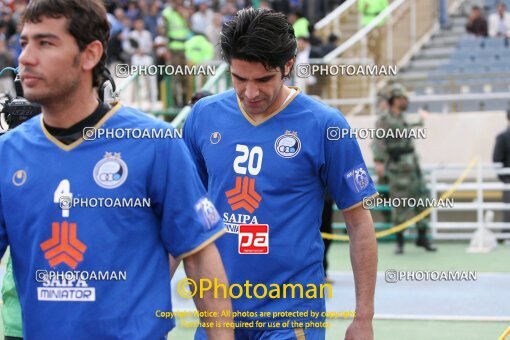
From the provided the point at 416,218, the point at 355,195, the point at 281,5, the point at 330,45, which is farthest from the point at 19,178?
the point at 281,5

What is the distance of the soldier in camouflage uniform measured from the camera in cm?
1258

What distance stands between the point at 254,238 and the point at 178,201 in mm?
1175

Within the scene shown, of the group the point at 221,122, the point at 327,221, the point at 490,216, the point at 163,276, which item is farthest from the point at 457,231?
the point at 163,276

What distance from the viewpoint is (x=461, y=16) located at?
22906 mm

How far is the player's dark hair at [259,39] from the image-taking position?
14.6 feet

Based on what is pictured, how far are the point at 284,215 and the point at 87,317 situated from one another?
56.2 inches

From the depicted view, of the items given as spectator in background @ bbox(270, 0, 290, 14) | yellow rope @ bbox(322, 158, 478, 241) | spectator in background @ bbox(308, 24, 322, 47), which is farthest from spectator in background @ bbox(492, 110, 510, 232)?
spectator in background @ bbox(270, 0, 290, 14)

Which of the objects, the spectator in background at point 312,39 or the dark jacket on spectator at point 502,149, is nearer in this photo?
the dark jacket on spectator at point 502,149

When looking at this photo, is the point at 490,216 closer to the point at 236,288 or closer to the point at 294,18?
the point at 294,18

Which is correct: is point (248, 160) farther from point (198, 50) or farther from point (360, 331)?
point (198, 50)

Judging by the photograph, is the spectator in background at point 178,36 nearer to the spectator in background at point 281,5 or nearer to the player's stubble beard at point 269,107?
the spectator in background at point 281,5

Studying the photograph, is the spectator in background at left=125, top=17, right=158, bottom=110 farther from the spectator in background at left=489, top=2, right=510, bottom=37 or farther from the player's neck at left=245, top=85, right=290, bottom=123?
the player's neck at left=245, top=85, right=290, bottom=123

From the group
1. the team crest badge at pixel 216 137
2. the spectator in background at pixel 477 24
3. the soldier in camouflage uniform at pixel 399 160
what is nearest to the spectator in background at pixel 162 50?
the soldier in camouflage uniform at pixel 399 160

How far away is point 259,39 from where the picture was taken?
447cm
